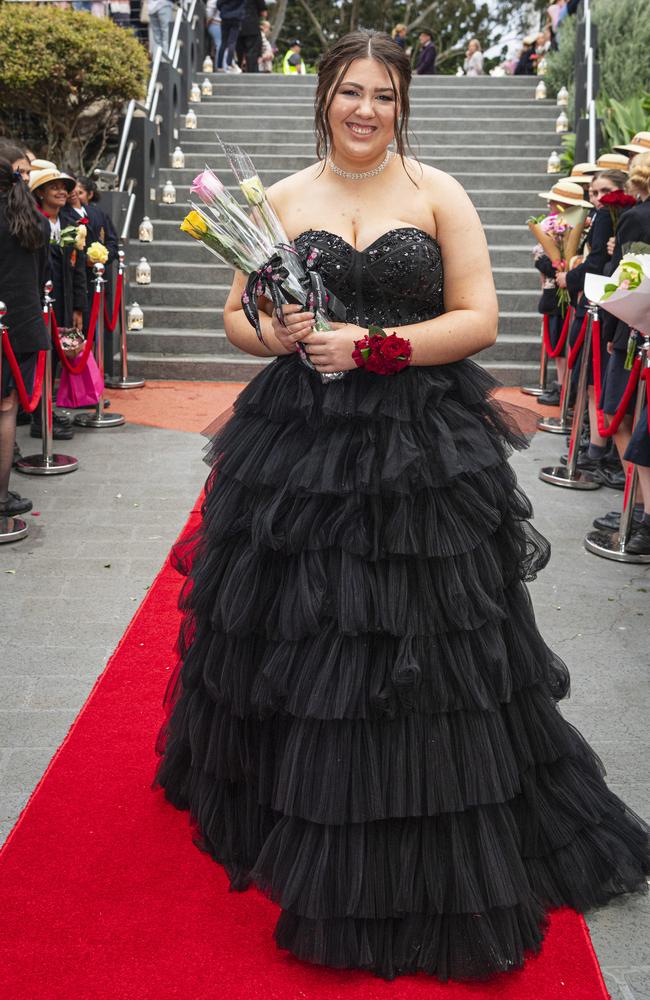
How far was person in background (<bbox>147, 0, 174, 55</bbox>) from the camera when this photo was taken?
16672 mm

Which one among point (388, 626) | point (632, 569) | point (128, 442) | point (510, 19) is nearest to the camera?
point (388, 626)

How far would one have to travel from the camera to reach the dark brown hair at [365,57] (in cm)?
266

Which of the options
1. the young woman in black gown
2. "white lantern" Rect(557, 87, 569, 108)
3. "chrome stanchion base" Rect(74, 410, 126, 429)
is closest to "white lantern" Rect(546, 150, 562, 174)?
"white lantern" Rect(557, 87, 569, 108)

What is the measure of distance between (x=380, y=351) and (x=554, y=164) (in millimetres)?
12793

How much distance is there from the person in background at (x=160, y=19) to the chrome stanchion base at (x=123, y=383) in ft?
26.4

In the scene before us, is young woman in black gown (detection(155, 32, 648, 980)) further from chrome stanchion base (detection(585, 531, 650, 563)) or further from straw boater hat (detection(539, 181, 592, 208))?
straw boater hat (detection(539, 181, 592, 208))

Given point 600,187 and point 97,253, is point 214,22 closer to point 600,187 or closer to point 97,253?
point 97,253

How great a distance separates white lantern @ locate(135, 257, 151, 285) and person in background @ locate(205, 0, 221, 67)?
300 inches

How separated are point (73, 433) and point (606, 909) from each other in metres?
6.58

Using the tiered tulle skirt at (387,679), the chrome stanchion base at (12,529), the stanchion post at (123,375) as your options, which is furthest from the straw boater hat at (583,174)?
the tiered tulle skirt at (387,679)

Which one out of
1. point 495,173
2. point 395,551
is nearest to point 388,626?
point 395,551

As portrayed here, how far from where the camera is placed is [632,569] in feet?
19.2

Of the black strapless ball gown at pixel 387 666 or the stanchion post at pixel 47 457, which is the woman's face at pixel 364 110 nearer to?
the black strapless ball gown at pixel 387 666

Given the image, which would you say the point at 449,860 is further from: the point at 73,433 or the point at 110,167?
the point at 110,167
